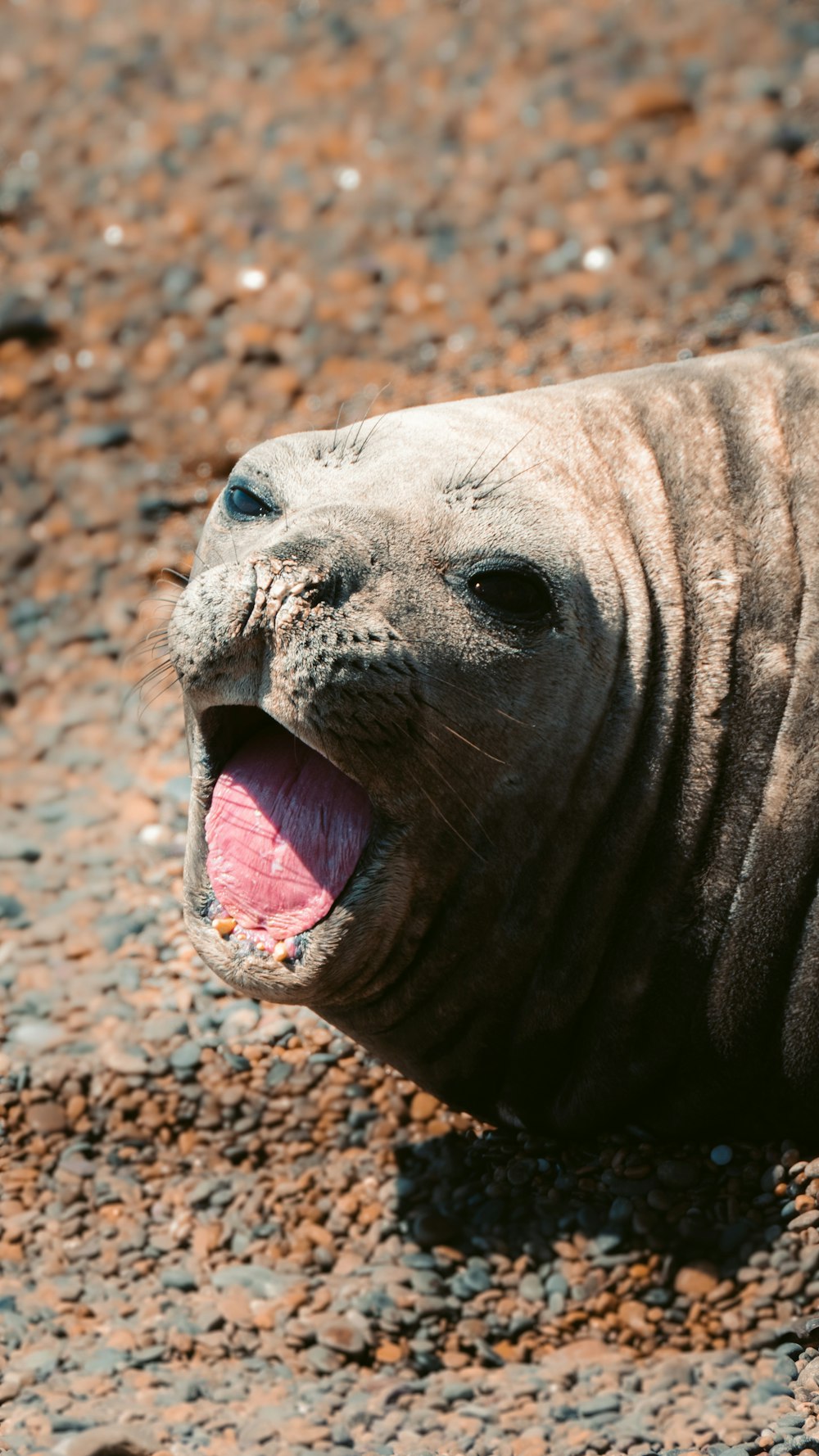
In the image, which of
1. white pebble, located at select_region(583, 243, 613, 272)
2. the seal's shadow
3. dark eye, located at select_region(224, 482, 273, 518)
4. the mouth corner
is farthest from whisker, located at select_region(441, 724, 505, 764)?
white pebble, located at select_region(583, 243, 613, 272)

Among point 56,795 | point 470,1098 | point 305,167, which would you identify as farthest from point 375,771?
point 305,167

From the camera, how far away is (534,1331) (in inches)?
195

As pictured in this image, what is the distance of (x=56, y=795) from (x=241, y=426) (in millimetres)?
2177

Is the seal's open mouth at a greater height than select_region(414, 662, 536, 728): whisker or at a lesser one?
lesser

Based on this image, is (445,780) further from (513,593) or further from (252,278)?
(252,278)

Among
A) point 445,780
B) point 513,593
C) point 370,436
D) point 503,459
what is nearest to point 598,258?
→ point 370,436

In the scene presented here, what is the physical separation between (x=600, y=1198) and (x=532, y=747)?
4.67 ft

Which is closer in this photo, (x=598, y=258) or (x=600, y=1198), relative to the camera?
(x=600, y=1198)

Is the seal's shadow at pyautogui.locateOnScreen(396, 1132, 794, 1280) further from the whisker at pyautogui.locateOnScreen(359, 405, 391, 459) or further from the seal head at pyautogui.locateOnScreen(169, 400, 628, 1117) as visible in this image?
the whisker at pyautogui.locateOnScreen(359, 405, 391, 459)

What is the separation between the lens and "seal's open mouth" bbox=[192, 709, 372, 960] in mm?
4637

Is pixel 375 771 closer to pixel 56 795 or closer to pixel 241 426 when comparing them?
pixel 56 795

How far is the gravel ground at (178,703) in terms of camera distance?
4766 millimetres

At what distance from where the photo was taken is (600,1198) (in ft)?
16.9

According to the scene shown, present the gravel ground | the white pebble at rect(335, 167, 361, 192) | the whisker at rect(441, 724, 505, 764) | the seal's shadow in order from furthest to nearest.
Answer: the white pebble at rect(335, 167, 361, 192), the seal's shadow, the gravel ground, the whisker at rect(441, 724, 505, 764)
